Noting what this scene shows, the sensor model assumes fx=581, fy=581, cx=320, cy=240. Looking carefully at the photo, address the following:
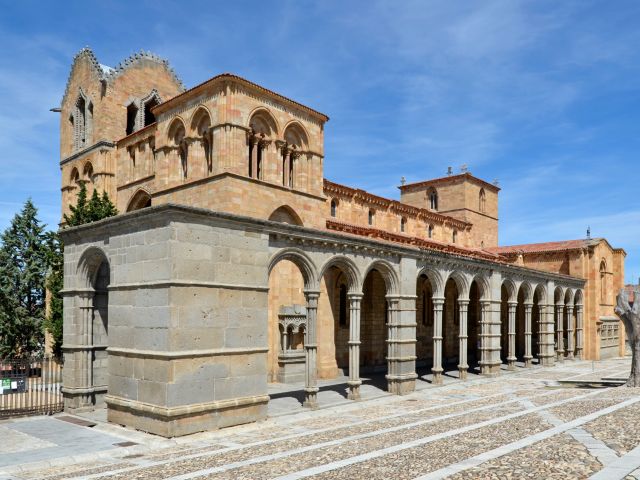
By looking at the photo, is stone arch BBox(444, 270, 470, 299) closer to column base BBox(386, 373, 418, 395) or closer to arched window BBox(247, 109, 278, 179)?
column base BBox(386, 373, 418, 395)

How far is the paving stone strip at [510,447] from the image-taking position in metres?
10.5

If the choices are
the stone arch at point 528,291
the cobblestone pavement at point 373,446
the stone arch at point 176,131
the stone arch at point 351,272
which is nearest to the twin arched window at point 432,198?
the stone arch at point 528,291

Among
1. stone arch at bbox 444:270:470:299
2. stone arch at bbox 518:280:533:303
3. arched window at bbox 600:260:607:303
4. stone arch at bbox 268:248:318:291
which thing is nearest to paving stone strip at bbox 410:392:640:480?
stone arch at bbox 268:248:318:291

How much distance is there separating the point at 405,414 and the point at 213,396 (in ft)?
20.3

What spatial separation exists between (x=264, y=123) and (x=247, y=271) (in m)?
11.9

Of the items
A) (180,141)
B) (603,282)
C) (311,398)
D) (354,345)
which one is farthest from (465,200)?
(311,398)

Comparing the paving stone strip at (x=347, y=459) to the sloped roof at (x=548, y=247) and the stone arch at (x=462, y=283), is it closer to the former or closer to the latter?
the stone arch at (x=462, y=283)

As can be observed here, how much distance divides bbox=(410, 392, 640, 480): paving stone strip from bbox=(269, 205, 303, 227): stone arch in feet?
48.7

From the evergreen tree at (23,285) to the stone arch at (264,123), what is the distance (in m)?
17.7

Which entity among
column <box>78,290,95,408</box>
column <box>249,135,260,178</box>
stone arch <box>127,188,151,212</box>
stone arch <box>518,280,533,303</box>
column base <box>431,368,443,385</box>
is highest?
column <box>249,135,260,178</box>

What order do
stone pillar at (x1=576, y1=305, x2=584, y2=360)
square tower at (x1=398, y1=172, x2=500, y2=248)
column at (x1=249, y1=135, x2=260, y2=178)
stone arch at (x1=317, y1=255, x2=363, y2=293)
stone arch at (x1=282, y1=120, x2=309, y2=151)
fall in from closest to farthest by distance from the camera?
stone arch at (x1=317, y1=255, x2=363, y2=293) < column at (x1=249, y1=135, x2=260, y2=178) < stone arch at (x1=282, y1=120, x2=309, y2=151) < stone pillar at (x1=576, y1=305, x2=584, y2=360) < square tower at (x1=398, y1=172, x2=500, y2=248)

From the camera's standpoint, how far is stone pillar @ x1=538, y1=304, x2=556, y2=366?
1363 inches

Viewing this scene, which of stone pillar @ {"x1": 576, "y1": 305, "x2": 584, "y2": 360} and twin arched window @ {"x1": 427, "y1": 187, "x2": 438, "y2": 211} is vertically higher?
twin arched window @ {"x1": 427, "y1": 187, "x2": 438, "y2": 211}

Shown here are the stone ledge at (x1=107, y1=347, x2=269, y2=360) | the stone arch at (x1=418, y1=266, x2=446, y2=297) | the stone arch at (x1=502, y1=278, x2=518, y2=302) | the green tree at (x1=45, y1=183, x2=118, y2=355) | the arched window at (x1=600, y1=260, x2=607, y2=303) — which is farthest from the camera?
the arched window at (x1=600, y1=260, x2=607, y2=303)
